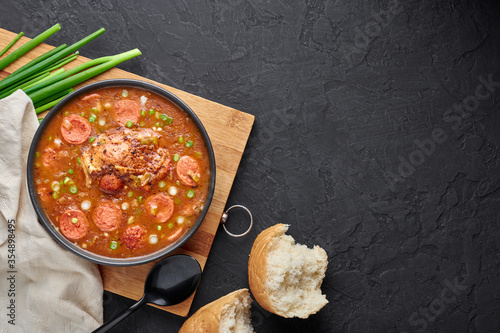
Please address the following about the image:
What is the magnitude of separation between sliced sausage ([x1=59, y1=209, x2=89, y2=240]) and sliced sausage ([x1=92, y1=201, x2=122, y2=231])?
9 cm

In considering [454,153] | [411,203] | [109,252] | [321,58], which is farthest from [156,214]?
[454,153]

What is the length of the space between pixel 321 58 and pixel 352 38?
1.13 feet

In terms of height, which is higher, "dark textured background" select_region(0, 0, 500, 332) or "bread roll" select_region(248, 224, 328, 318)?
"dark textured background" select_region(0, 0, 500, 332)

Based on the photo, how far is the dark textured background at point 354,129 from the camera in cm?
350

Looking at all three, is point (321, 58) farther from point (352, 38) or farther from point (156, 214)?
point (156, 214)

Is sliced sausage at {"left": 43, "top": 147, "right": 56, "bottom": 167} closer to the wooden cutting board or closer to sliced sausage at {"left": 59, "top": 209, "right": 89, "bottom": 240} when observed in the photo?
sliced sausage at {"left": 59, "top": 209, "right": 89, "bottom": 240}

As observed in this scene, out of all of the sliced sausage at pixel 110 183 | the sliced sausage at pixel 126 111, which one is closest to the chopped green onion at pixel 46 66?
the sliced sausage at pixel 126 111

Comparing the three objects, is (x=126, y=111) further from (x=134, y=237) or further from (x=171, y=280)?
(x=171, y=280)

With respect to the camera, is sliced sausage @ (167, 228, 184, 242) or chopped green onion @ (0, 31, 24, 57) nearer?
sliced sausage @ (167, 228, 184, 242)

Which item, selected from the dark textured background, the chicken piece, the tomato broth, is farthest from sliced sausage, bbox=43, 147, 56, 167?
the dark textured background

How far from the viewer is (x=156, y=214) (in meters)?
3.03

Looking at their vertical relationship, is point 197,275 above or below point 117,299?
above

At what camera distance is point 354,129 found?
355cm

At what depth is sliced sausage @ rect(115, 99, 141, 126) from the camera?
9.98 feet
